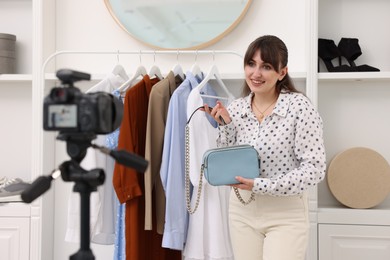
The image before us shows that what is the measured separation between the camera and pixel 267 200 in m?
1.72

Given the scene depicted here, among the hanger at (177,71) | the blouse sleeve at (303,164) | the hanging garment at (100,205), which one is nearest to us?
the blouse sleeve at (303,164)

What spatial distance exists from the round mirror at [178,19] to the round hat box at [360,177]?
90 cm

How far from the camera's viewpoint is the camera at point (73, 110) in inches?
37.1

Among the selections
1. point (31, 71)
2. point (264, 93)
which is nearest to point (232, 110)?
point (264, 93)

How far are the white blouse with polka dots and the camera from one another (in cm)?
84

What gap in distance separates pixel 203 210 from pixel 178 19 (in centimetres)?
107

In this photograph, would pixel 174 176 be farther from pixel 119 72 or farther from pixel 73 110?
pixel 73 110

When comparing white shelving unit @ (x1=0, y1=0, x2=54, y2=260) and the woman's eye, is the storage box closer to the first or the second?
white shelving unit @ (x1=0, y1=0, x2=54, y2=260)

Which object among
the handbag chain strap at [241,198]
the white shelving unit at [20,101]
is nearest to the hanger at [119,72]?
the white shelving unit at [20,101]

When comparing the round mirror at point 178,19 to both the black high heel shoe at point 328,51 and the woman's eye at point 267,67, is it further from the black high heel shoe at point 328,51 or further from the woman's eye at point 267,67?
the woman's eye at point 267,67

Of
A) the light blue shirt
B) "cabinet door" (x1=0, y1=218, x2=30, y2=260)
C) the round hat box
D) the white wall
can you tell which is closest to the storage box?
the white wall

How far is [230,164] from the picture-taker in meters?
1.76

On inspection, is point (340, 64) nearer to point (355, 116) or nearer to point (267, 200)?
point (355, 116)

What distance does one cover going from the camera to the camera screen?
945 millimetres
